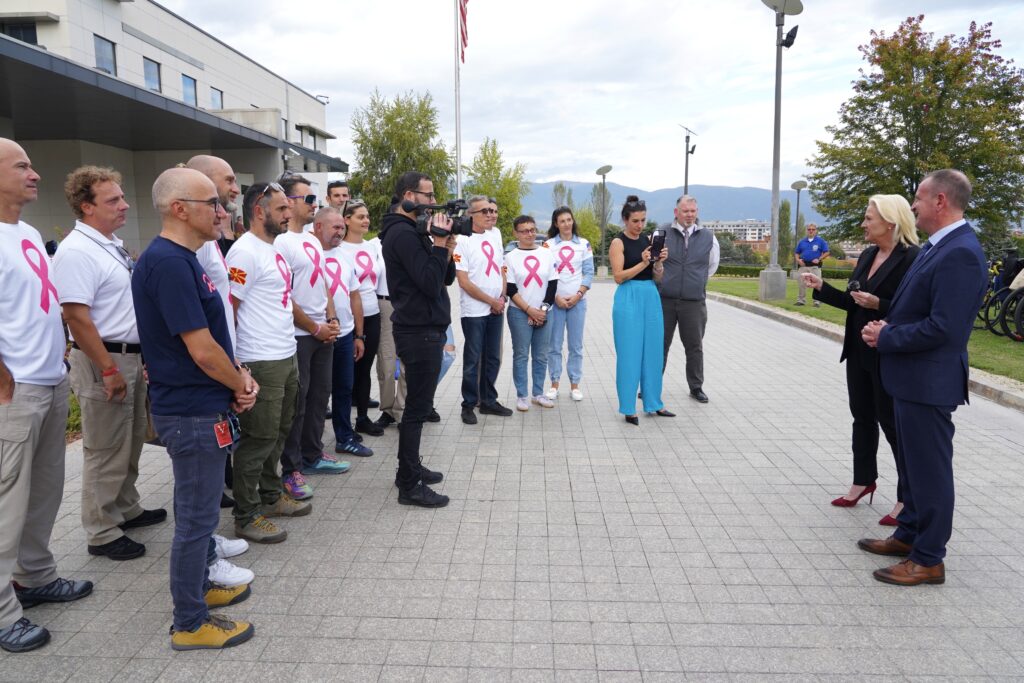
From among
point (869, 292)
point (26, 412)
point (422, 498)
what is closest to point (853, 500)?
point (869, 292)

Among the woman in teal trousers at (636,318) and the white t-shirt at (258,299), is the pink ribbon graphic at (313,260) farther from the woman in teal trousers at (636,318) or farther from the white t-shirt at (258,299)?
the woman in teal trousers at (636,318)

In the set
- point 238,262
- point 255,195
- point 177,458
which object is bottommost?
point 177,458

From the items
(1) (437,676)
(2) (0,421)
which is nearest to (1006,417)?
(1) (437,676)

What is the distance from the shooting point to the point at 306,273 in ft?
15.8

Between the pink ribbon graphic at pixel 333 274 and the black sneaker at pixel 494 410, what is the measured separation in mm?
2186

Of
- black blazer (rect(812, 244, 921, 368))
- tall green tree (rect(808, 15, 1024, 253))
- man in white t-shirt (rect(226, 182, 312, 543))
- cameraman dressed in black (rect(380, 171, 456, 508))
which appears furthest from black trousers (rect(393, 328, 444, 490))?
tall green tree (rect(808, 15, 1024, 253))

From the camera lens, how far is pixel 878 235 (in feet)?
13.6

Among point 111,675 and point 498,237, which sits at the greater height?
point 498,237

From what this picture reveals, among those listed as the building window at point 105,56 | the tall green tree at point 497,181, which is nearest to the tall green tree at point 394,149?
the tall green tree at point 497,181

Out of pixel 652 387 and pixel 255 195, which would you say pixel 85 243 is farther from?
pixel 652 387

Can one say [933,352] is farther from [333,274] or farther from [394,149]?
[394,149]

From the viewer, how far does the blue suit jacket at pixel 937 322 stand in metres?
3.33

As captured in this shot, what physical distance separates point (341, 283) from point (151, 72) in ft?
103

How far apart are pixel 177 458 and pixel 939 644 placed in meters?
3.44
